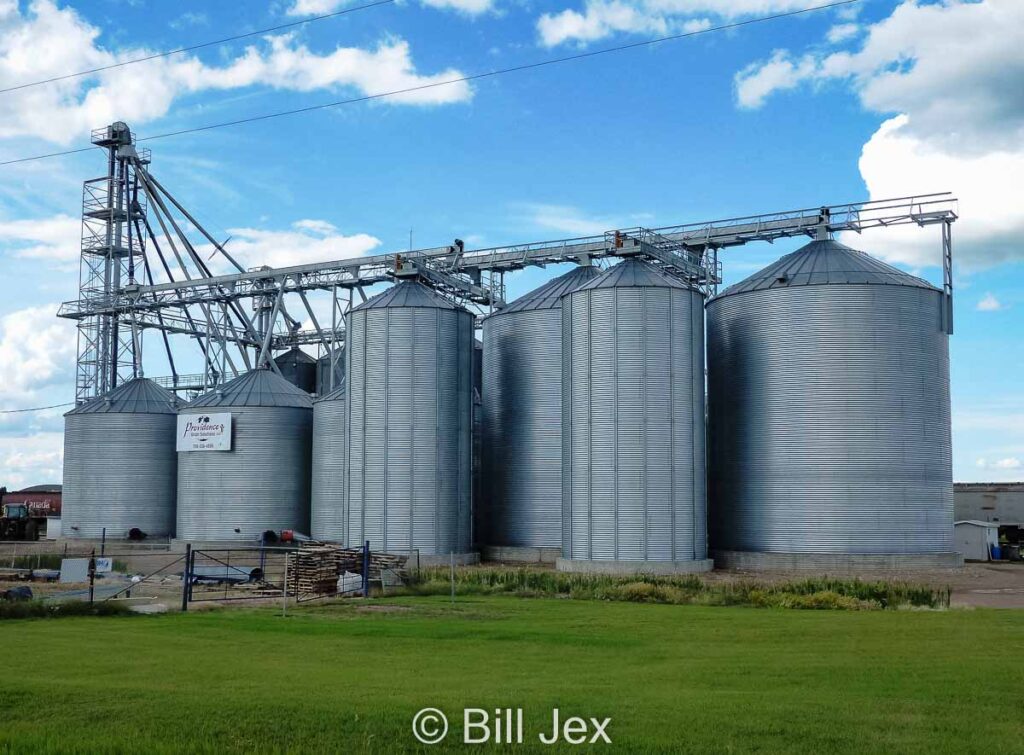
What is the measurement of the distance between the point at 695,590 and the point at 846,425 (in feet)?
52.2

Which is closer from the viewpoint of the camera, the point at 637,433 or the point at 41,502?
the point at 637,433

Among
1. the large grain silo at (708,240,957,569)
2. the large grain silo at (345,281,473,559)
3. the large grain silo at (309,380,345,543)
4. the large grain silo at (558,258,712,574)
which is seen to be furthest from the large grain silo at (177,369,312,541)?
the large grain silo at (708,240,957,569)

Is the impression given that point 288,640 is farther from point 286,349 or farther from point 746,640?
point 286,349

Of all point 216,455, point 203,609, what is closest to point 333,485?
point 216,455

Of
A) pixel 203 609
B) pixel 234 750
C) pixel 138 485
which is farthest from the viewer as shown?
pixel 138 485

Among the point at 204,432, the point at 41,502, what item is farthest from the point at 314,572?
the point at 41,502

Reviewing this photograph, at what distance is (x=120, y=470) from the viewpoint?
7106 cm

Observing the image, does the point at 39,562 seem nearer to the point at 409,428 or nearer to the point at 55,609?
the point at 409,428

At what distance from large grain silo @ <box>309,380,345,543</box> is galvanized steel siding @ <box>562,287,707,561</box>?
17711mm

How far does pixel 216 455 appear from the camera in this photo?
65875 millimetres

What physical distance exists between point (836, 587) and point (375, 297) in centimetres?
2990

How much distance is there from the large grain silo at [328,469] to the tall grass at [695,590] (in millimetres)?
20027

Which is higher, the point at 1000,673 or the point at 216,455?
the point at 216,455

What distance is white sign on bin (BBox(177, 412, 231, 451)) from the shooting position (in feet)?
215
